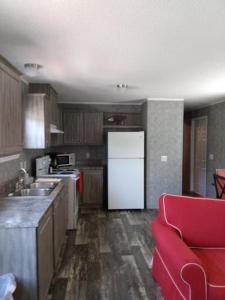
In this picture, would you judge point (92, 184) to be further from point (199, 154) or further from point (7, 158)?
point (199, 154)

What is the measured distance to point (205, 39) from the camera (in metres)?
2.00

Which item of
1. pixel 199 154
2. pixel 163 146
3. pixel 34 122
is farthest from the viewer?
pixel 199 154

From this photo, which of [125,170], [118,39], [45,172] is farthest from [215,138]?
[118,39]

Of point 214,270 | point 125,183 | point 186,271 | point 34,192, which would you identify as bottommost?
point 214,270

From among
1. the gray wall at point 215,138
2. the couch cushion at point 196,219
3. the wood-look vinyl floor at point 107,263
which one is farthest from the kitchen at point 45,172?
the gray wall at point 215,138

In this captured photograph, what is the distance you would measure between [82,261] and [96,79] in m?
2.39

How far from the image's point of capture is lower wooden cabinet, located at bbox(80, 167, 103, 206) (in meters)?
5.02

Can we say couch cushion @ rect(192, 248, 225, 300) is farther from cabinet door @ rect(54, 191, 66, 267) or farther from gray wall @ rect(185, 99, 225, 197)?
gray wall @ rect(185, 99, 225, 197)

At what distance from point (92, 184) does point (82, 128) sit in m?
1.27

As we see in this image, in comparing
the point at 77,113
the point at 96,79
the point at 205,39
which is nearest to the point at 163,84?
the point at 96,79

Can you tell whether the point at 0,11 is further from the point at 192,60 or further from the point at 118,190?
the point at 118,190

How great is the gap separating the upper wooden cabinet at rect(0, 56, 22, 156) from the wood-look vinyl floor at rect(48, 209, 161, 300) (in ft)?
4.89

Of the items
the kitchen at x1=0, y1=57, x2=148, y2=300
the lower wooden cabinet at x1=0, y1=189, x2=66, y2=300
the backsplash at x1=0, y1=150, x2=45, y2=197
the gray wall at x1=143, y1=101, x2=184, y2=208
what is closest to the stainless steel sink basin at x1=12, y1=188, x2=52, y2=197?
the kitchen at x1=0, y1=57, x2=148, y2=300

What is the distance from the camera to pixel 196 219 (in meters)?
2.32
